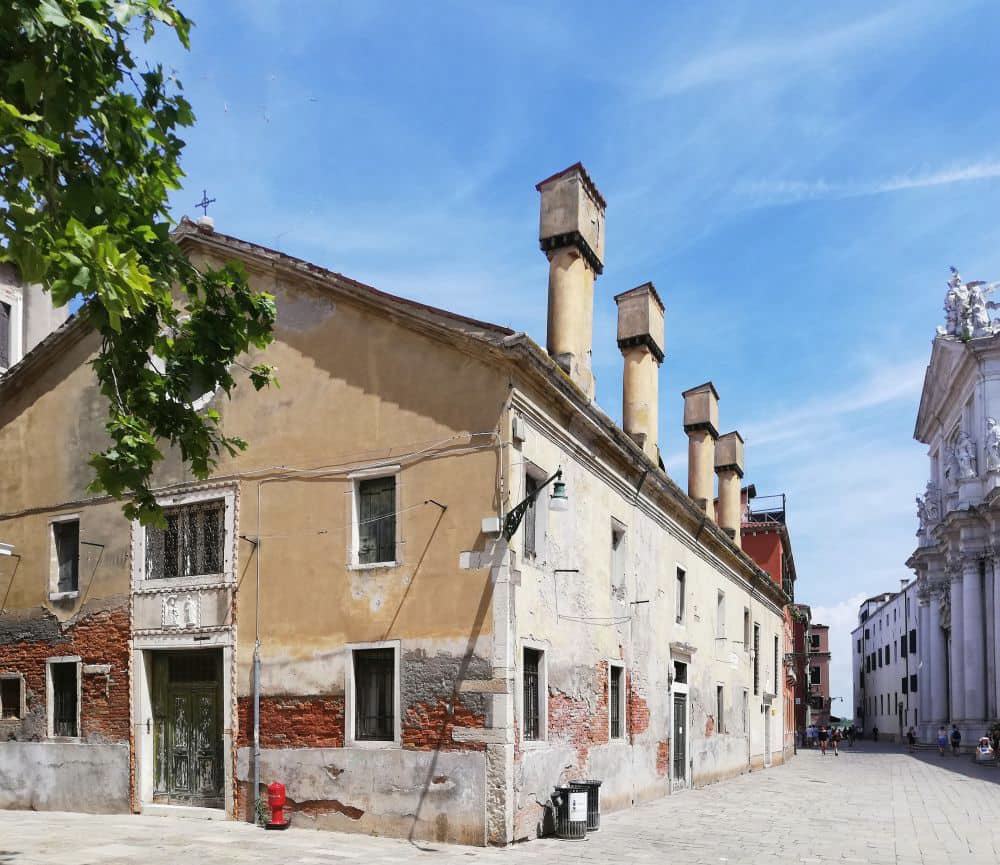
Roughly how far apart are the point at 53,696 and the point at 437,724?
715 cm

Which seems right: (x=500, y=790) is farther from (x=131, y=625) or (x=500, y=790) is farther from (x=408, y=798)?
(x=131, y=625)

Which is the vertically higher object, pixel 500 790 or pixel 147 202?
pixel 147 202

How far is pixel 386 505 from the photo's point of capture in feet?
48.5

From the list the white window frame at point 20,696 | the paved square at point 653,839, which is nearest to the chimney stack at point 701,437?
the paved square at point 653,839

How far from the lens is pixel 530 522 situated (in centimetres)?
1495

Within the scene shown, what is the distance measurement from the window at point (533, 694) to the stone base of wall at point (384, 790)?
1272mm

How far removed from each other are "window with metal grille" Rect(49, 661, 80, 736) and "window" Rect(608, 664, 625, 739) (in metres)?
8.25

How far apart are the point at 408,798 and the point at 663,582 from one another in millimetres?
8773

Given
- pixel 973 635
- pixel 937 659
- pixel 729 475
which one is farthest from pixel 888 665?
pixel 729 475

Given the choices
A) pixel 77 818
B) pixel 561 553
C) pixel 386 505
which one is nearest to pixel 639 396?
pixel 561 553

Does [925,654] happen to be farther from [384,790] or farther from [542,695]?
[384,790]

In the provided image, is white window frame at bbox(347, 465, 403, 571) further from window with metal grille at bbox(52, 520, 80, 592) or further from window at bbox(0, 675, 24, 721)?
window at bbox(0, 675, 24, 721)

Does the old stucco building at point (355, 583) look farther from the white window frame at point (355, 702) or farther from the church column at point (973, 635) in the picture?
the church column at point (973, 635)

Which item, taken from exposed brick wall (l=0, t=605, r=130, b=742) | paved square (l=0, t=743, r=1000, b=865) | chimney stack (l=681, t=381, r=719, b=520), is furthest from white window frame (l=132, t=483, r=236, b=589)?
chimney stack (l=681, t=381, r=719, b=520)
